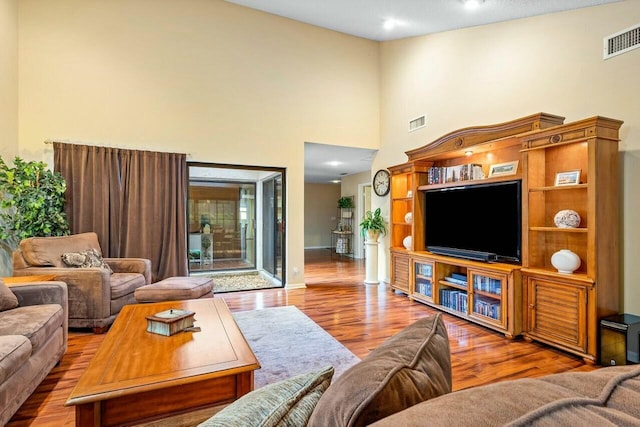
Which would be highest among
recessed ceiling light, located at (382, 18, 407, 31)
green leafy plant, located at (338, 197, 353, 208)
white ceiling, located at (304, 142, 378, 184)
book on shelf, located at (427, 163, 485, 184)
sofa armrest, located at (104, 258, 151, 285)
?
recessed ceiling light, located at (382, 18, 407, 31)

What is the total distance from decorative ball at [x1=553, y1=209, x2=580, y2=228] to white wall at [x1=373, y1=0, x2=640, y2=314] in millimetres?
363

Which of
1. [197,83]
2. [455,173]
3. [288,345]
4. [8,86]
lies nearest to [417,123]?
[455,173]

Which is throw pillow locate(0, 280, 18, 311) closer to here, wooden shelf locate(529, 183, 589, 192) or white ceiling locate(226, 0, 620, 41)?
wooden shelf locate(529, 183, 589, 192)

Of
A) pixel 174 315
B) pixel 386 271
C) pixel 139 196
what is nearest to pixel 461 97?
pixel 386 271

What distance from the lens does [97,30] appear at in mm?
4340

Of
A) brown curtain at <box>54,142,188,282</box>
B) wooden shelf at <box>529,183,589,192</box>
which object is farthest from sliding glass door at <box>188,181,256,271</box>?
wooden shelf at <box>529,183,589,192</box>

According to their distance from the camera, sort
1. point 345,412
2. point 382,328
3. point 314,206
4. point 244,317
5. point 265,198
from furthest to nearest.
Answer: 1. point 314,206
2. point 265,198
3. point 244,317
4. point 382,328
5. point 345,412

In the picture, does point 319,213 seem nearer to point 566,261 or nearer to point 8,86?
point 8,86

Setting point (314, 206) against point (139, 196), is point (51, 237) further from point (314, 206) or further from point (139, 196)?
point (314, 206)

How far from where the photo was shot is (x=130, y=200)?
4.42m

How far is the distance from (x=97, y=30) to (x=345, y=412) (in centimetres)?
560

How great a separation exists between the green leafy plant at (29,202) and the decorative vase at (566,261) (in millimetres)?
5425

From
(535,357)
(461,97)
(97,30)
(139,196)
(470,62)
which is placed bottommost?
(535,357)

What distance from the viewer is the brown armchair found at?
10.7 ft
